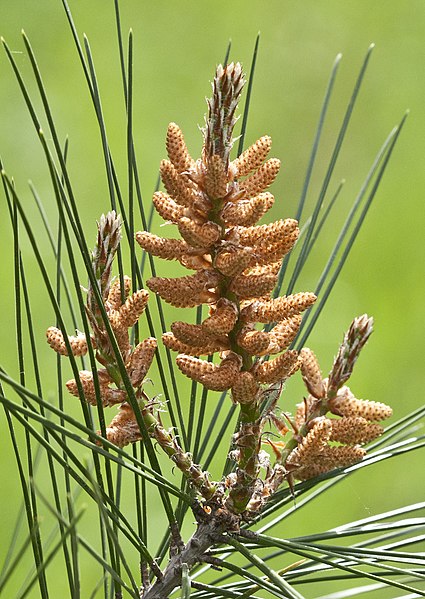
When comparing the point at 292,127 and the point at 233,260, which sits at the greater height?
the point at 292,127

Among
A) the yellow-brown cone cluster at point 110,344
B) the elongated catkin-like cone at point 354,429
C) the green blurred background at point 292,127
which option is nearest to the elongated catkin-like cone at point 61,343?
the yellow-brown cone cluster at point 110,344

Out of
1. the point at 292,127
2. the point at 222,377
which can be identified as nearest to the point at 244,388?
the point at 222,377

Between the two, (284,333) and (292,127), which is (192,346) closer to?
(284,333)

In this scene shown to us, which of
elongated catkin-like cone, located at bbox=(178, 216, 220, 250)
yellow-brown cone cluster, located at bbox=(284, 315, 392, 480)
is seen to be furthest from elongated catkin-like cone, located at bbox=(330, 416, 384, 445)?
elongated catkin-like cone, located at bbox=(178, 216, 220, 250)

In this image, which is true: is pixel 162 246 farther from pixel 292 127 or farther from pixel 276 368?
pixel 292 127

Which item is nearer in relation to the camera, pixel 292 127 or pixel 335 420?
pixel 335 420

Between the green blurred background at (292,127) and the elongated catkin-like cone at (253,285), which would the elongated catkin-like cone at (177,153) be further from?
the green blurred background at (292,127)

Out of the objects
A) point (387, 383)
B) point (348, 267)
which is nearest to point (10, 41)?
point (348, 267)

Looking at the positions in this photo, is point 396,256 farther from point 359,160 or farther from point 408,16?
point 408,16
